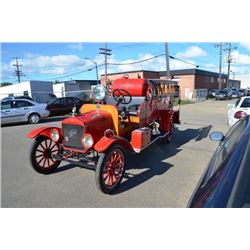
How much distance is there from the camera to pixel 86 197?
3625mm

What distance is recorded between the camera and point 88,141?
13.1 feet

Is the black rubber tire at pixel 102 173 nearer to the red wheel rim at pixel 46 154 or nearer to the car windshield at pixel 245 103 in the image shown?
the red wheel rim at pixel 46 154

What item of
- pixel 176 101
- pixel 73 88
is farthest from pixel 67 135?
pixel 73 88

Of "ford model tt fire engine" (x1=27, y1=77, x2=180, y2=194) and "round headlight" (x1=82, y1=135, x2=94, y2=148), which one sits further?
"round headlight" (x1=82, y1=135, x2=94, y2=148)

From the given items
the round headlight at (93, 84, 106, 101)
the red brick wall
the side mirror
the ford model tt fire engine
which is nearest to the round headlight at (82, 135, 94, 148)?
the ford model tt fire engine

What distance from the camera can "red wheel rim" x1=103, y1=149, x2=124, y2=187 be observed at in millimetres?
3777

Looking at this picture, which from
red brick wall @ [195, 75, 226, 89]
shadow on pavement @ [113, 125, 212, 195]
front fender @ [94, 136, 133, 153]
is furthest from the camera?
red brick wall @ [195, 75, 226, 89]

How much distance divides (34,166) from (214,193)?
3873 mm

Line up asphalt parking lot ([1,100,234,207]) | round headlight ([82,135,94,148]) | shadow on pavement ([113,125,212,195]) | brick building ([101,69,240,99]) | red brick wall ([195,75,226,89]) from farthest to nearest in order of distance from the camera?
1. red brick wall ([195,75,226,89])
2. brick building ([101,69,240,99])
3. shadow on pavement ([113,125,212,195])
4. round headlight ([82,135,94,148])
5. asphalt parking lot ([1,100,234,207])

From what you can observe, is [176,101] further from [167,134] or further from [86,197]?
[86,197]

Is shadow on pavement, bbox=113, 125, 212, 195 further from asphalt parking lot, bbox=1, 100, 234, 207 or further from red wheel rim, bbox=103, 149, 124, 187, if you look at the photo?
red wheel rim, bbox=103, 149, 124, 187

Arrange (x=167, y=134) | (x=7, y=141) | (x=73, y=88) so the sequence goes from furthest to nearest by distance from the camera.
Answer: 1. (x=73, y=88)
2. (x=7, y=141)
3. (x=167, y=134)

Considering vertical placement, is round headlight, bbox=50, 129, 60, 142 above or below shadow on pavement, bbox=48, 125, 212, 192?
above

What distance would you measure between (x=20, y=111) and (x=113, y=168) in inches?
379
